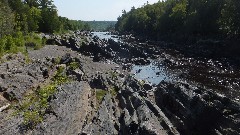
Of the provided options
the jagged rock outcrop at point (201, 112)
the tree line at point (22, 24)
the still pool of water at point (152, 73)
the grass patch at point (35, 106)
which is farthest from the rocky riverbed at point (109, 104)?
the tree line at point (22, 24)

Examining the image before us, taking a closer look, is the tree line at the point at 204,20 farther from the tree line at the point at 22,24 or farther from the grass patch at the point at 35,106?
the grass patch at the point at 35,106

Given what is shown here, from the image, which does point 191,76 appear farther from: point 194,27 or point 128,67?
point 194,27

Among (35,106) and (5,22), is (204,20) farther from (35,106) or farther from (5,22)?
(35,106)

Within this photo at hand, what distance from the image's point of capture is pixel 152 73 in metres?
74.2

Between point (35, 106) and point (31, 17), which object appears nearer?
point (35, 106)

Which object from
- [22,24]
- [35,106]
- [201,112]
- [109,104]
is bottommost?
[35,106]

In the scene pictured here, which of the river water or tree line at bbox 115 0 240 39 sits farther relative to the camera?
tree line at bbox 115 0 240 39

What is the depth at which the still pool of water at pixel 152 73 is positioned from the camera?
67450 millimetres

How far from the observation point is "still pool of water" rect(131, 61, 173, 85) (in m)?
67.4

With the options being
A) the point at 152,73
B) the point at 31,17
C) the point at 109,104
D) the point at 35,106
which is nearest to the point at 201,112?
the point at 109,104

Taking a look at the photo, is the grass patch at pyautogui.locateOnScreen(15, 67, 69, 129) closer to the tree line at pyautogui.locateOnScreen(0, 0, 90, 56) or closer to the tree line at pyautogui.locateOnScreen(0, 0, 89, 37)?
the tree line at pyautogui.locateOnScreen(0, 0, 90, 56)

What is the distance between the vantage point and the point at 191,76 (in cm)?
6844

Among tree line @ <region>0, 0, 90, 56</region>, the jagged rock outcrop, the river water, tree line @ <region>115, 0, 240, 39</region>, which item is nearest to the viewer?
the jagged rock outcrop

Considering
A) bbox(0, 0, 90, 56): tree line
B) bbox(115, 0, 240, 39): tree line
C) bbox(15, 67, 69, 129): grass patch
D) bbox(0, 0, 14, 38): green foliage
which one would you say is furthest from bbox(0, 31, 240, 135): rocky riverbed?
bbox(115, 0, 240, 39): tree line
